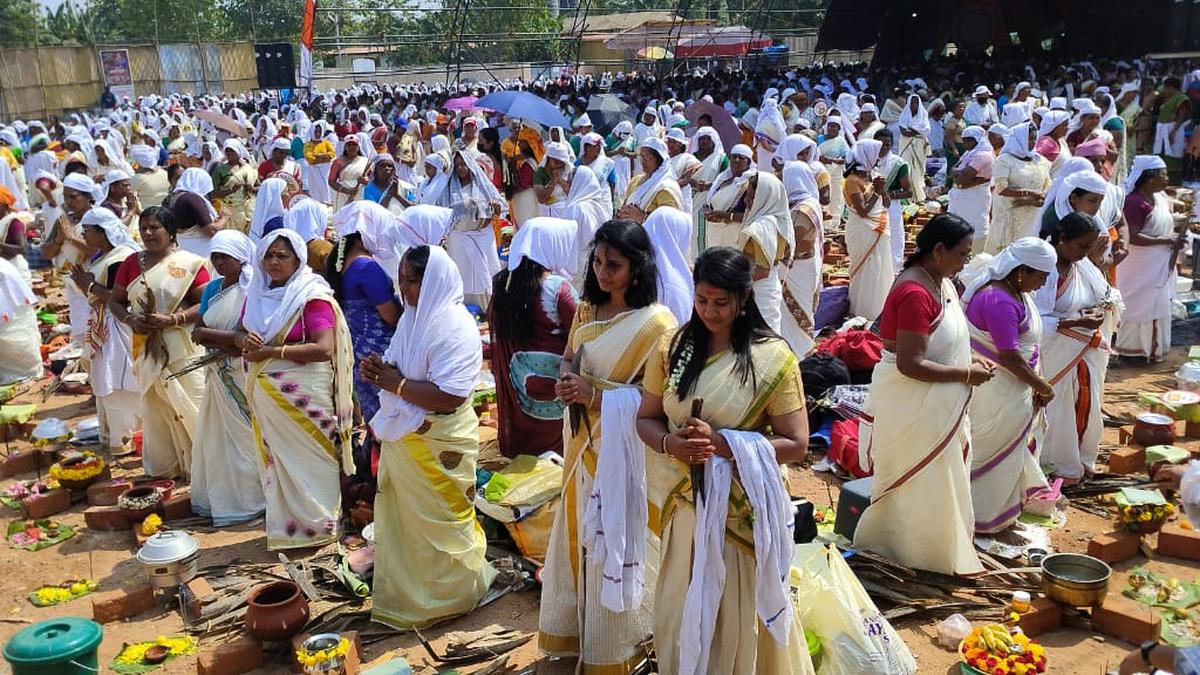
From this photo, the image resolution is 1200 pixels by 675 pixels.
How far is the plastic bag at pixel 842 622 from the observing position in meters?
3.34

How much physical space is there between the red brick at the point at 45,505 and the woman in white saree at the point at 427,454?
2752mm

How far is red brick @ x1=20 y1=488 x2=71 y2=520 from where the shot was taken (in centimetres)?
564

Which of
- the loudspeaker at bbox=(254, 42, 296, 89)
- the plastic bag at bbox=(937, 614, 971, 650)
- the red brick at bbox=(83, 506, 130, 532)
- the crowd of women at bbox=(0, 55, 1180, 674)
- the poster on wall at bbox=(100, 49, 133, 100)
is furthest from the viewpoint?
the poster on wall at bbox=(100, 49, 133, 100)

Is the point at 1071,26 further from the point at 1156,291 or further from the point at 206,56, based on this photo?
the point at 206,56

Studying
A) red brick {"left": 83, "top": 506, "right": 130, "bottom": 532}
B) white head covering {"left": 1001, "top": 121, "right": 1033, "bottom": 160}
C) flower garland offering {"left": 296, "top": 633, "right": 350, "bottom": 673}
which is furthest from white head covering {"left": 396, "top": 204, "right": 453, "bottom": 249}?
white head covering {"left": 1001, "top": 121, "right": 1033, "bottom": 160}

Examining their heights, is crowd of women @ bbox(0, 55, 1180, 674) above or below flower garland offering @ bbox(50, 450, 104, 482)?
above

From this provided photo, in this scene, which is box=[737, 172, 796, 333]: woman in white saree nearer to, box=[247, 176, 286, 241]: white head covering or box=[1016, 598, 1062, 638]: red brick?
box=[1016, 598, 1062, 638]: red brick

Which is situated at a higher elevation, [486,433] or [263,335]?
[263,335]

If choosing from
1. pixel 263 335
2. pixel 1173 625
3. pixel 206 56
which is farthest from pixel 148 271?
pixel 206 56

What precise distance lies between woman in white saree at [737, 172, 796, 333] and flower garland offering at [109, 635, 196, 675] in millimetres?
3998

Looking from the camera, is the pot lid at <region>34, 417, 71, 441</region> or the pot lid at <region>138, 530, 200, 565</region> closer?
the pot lid at <region>138, 530, 200, 565</region>

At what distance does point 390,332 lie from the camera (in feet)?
16.8

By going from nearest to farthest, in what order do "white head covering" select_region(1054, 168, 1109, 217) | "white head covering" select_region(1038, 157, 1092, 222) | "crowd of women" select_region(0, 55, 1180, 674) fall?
"crowd of women" select_region(0, 55, 1180, 674), "white head covering" select_region(1054, 168, 1109, 217), "white head covering" select_region(1038, 157, 1092, 222)

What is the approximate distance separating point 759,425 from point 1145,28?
2944 cm
